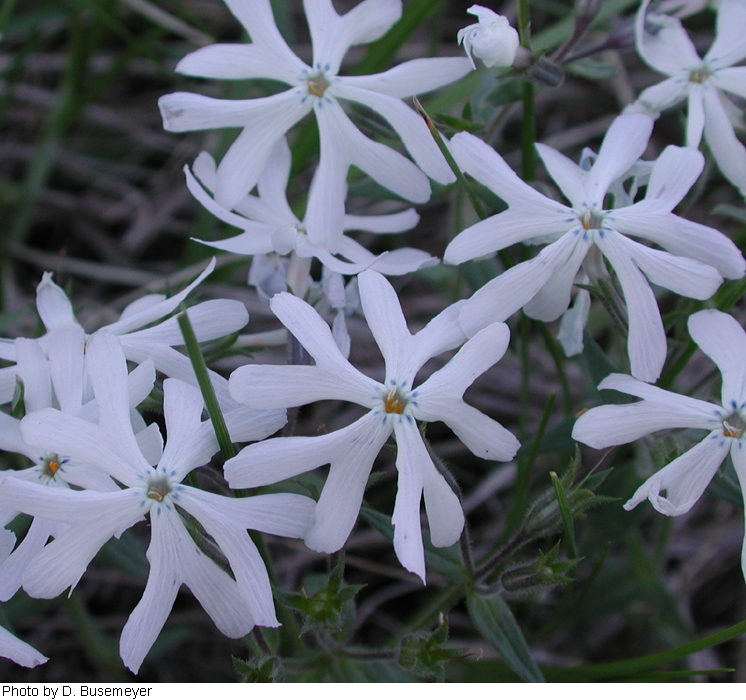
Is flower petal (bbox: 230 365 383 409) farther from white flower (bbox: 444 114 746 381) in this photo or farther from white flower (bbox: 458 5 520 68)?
white flower (bbox: 458 5 520 68)

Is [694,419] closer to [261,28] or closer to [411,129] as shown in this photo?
[411,129]

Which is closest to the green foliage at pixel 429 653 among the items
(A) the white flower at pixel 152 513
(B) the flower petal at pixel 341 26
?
(A) the white flower at pixel 152 513

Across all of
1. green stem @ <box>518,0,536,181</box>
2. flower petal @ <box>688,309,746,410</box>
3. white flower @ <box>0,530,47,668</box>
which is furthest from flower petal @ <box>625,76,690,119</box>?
white flower @ <box>0,530,47,668</box>

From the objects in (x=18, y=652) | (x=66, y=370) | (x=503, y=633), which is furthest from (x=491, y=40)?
(x=18, y=652)

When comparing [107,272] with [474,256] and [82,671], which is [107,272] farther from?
[474,256]

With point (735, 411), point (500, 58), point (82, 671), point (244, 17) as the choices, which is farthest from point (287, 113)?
point (82, 671)
